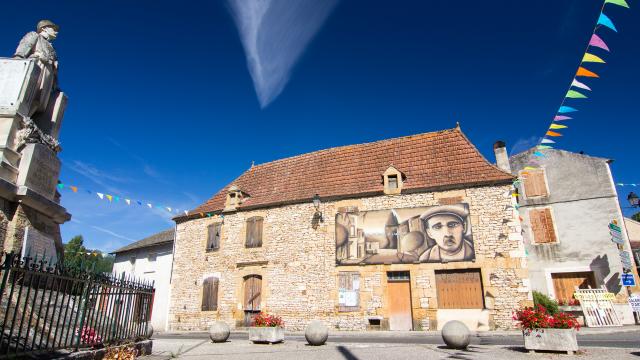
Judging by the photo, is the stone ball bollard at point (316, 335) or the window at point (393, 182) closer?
the stone ball bollard at point (316, 335)

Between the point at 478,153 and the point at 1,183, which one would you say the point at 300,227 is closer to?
the point at 478,153

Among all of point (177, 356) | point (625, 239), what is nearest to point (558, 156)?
point (625, 239)

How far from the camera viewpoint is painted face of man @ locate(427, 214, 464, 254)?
14375 mm

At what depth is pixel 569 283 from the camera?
16078 mm

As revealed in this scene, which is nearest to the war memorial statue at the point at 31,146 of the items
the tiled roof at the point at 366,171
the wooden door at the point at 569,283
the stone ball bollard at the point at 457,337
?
the stone ball bollard at the point at 457,337

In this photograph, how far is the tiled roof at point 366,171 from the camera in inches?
611

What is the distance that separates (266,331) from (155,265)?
47.3ft

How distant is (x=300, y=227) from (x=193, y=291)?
6143 mm

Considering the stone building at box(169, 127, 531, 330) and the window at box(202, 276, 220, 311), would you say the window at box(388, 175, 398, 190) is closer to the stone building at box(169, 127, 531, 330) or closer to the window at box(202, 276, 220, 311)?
the stone building at box(169, 127, 531, 330)

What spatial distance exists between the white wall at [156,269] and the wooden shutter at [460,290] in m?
13.4

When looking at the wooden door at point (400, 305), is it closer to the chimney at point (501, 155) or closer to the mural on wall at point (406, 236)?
the mural on wall at point (406, 236)

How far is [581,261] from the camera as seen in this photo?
15992 millimetres

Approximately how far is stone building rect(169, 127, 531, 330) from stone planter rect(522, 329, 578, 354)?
6.33 metres

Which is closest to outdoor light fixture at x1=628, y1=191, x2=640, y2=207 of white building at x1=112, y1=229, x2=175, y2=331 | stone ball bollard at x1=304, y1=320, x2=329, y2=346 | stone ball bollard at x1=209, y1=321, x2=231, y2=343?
stone ball bollard at x1=304, y1=320, x2=329, y2=346
